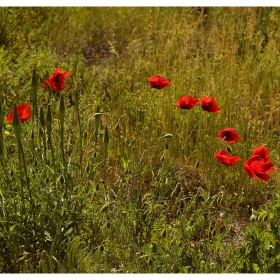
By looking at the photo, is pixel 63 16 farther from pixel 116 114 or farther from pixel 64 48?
pixel 116 114

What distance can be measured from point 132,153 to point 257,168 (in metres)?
1.09

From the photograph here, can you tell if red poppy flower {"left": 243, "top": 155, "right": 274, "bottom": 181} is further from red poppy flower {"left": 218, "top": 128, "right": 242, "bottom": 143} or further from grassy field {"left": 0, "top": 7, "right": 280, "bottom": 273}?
red poppy flower {"left": 218, "top": 128, "right": 242, "bottom": 143}

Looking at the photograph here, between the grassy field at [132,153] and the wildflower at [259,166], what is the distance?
0.03 ft

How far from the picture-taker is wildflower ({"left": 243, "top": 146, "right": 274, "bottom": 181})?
2479mm

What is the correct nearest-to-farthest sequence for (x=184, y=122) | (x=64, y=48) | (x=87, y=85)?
(x=184, y=122)
(x=87, y=85)
(x=64, y=48)

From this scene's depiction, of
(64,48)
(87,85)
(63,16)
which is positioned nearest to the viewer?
(87,85)

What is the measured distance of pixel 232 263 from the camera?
257cm

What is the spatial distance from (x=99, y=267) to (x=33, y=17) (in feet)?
12.0

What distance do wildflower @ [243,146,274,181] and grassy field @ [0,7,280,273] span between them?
0.01 meters

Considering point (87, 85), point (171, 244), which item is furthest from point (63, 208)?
point (87, 85)

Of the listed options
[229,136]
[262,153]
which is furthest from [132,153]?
[262,153]

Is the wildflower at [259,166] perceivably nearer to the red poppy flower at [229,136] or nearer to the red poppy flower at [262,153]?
the red poppy flower at [262,153]

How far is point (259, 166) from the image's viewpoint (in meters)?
2.53

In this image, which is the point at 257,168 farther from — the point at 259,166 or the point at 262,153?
the point at 262,153
